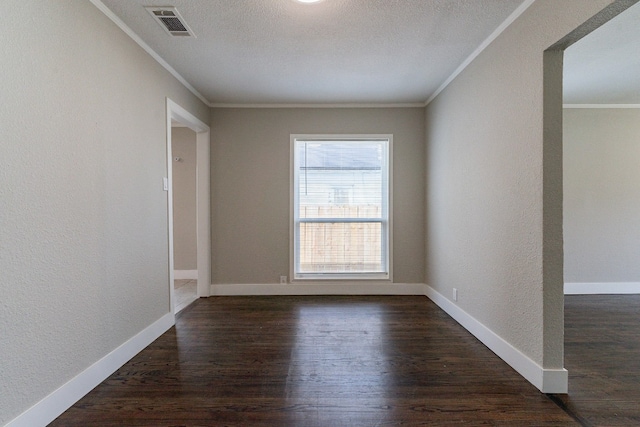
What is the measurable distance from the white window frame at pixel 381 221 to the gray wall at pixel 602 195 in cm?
233

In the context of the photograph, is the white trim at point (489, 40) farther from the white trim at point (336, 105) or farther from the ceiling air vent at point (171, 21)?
the ceiling air vent at point (171, 21)

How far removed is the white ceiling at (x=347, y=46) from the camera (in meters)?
2.03

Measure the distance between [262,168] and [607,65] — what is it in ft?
12.4

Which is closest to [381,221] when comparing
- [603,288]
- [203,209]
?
[203,209]

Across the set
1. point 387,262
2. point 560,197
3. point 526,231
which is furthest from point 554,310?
point 387,262

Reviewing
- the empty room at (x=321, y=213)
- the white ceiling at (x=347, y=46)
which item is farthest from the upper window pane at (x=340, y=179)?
the white ceiling at (x=347, y=46)

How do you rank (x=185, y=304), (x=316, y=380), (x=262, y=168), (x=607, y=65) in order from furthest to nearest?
(x=262, y=168)
(x=185, y=304)
(x=607, y=65)
(x=316, y=380)

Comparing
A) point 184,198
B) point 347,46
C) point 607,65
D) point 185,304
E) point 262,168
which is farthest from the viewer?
point 184,198

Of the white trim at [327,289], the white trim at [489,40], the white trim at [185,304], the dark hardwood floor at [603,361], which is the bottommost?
the white trim at [185,304]

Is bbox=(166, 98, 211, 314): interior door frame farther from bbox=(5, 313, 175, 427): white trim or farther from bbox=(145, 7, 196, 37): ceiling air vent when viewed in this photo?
bbox=(145, 7, 196, 37): ceiling air vent

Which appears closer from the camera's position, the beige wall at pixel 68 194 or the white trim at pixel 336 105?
the beige wall at pixel 68 194

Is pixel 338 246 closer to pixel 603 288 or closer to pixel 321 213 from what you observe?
pixel 321 213

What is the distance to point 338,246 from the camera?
13.5 ft

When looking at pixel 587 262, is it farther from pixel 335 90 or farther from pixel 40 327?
pixel 40 327
